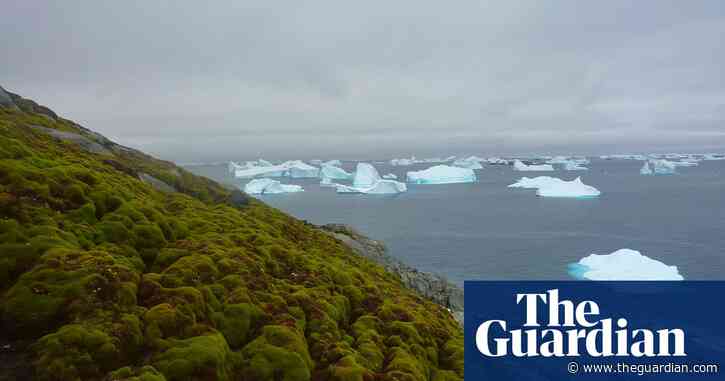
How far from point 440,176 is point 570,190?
159 ft

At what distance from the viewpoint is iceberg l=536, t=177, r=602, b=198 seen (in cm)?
9750

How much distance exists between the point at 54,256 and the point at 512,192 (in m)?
115

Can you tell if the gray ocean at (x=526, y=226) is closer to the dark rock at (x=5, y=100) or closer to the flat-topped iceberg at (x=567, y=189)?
the flat-topped iceberg at (x=567, y=189)

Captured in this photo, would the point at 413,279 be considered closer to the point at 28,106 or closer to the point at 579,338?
the point at 579,338

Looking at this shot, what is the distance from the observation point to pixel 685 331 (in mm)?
10562

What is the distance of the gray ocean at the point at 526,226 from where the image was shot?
48.7m

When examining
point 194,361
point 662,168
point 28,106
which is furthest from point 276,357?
point 662,168

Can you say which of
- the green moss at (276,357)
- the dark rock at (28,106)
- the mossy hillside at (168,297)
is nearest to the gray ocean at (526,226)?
the mossy hillside at (168,297)

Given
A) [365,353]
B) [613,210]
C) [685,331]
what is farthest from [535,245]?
[365,353]

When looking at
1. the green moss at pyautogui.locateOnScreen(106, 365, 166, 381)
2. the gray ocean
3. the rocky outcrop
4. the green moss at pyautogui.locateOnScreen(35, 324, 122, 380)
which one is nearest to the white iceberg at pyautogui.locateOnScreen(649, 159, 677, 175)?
the gray ocean

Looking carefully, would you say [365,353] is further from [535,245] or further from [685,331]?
[535,245]

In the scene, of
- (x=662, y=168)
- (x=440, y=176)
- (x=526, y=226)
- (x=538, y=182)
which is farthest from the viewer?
(x=662, y=168)

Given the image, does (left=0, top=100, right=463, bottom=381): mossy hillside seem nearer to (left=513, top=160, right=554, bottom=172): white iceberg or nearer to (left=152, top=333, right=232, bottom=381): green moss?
(left=152, top=333, right=232, bottom=381): green moss

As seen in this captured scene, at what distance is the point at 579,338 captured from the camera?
1036 cm
